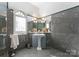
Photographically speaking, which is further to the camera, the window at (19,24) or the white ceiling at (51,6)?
the window at (19,24)

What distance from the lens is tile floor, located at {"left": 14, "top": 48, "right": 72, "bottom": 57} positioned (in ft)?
7.04

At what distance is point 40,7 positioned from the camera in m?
2.24

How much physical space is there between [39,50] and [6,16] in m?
1.11

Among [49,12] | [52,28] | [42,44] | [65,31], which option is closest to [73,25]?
[65,31]

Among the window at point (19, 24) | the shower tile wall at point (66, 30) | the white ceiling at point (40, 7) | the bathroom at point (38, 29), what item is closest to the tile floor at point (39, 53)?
the bathroom at point (38, 29)

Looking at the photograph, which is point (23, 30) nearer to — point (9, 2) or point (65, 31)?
point (9, 2)

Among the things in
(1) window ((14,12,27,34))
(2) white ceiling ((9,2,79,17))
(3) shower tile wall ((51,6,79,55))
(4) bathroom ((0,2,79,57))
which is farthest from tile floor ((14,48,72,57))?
(2) white ceiling ((9,2,79,17))

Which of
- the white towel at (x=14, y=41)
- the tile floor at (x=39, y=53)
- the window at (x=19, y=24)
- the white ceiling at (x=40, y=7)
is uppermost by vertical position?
the white ceiling at (x=40, y=7)

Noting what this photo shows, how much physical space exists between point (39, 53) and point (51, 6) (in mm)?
1110

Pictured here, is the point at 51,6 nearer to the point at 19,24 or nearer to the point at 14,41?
the point at 19,24

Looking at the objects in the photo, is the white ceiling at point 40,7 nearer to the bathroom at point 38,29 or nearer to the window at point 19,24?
the bathroom at point 38,29

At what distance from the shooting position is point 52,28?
7.41 ft

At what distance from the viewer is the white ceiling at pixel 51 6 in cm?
210

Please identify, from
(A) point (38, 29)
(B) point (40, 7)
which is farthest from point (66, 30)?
(B) point (40, 7)
